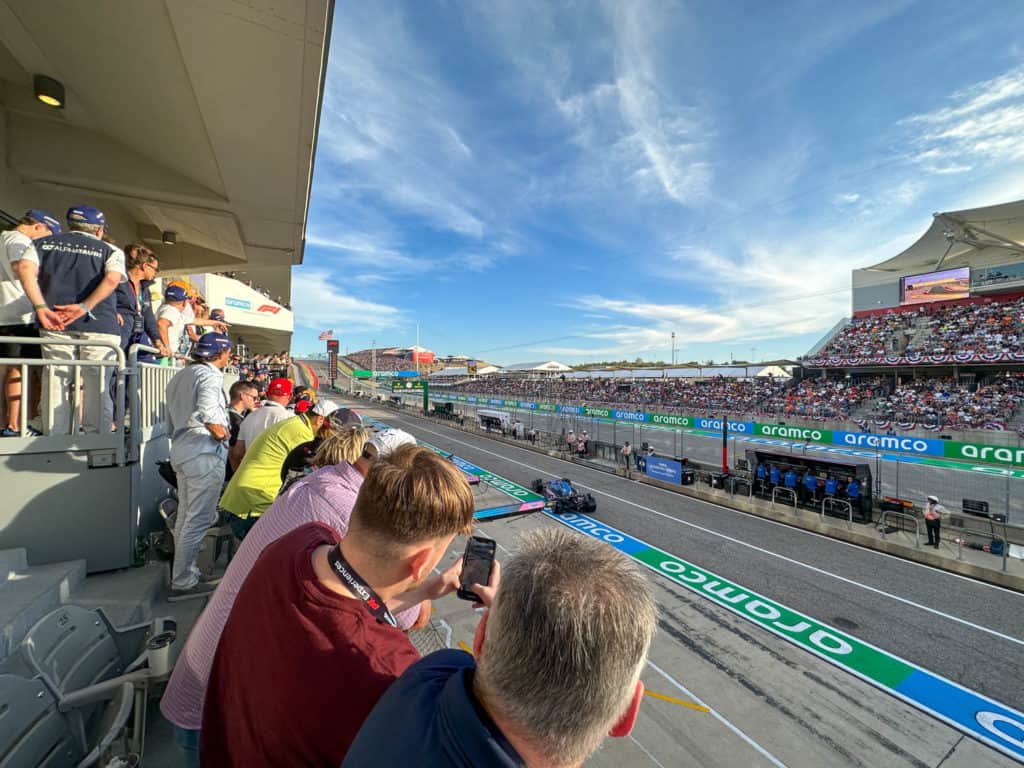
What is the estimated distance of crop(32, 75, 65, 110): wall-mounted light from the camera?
3910mm

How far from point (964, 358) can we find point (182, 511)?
39.6 m

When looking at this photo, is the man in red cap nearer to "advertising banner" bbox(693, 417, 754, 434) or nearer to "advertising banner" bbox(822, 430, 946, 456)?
"advertising banner" bbox(822, 430, 946, 456)

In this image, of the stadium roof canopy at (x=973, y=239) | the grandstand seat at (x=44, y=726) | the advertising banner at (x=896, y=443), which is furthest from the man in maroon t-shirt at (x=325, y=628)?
the stadium roof canopy at (x=973, y=239)

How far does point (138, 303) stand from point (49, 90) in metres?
2.00

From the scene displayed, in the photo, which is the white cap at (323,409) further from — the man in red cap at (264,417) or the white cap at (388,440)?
the white cap at (388,440)

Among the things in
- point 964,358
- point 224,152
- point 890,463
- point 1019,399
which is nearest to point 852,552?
point 890,463

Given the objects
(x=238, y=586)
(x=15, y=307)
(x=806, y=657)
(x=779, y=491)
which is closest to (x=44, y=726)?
(x=238, y=586)

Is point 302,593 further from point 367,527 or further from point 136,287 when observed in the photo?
point 136,287

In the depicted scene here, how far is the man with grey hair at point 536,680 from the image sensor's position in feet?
2.46

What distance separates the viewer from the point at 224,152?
4.55m

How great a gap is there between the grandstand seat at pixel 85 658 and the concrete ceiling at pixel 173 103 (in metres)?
3.67

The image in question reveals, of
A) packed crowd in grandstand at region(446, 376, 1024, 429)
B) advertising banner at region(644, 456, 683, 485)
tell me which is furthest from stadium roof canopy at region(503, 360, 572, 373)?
advertising banner at region(644, 456, 683, 485)

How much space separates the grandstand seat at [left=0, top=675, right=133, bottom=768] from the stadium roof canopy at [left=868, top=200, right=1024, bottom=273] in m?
49.6

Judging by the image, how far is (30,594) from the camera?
101 inches
